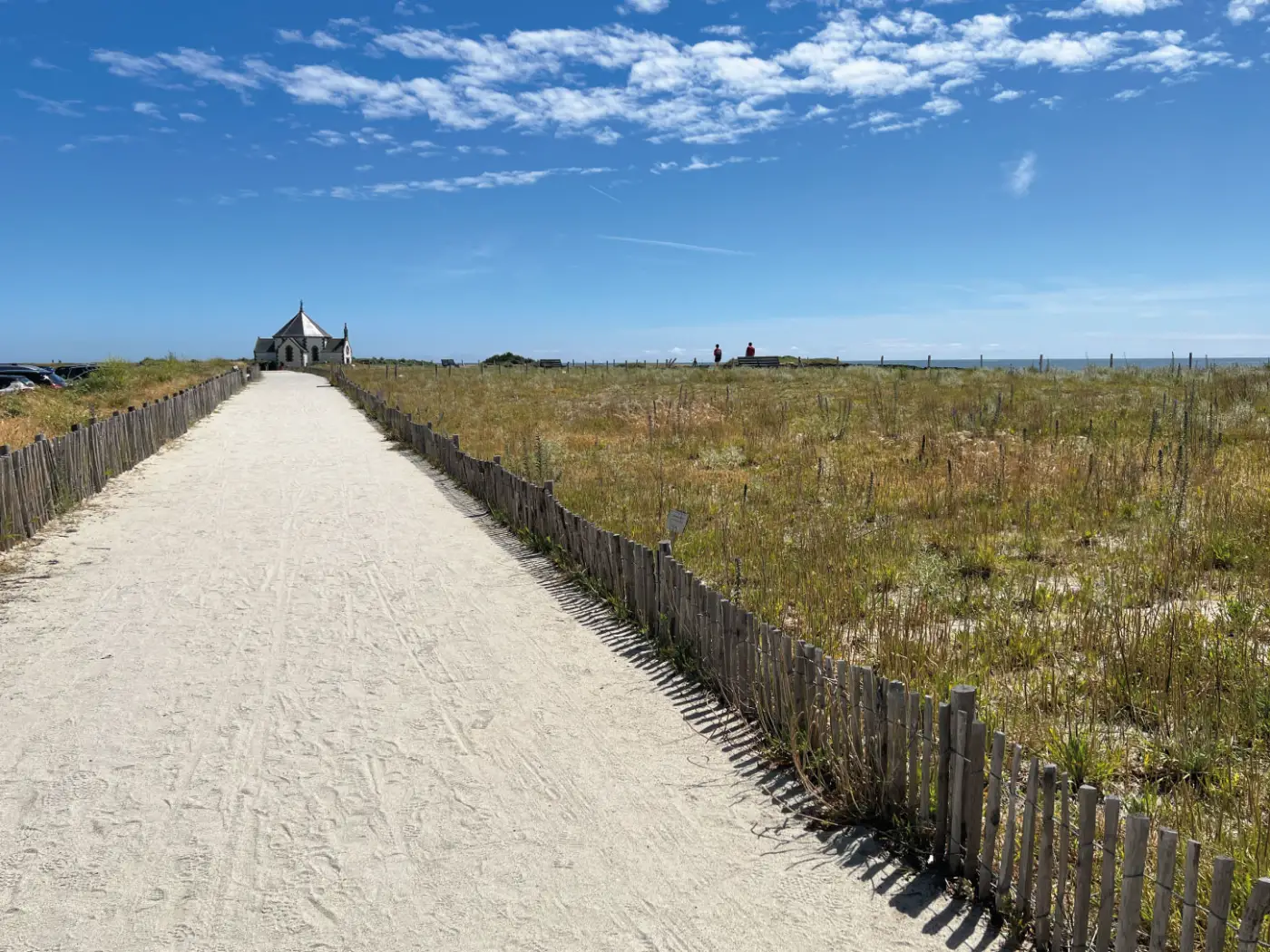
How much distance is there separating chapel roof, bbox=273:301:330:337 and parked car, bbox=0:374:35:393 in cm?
7247

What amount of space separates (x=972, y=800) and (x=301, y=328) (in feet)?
349

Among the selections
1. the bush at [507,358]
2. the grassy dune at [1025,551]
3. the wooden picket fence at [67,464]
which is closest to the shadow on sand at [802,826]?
the grassy dune at [1025,551]

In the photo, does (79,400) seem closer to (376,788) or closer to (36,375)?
(36,375)

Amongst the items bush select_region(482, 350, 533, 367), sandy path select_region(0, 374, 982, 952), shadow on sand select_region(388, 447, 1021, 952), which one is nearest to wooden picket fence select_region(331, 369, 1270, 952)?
shadow on sand select_region(388, 447, 1021, 952)

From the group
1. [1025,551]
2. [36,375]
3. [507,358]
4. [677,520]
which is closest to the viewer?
[677,520]

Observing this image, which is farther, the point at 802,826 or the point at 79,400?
the point at 79,400

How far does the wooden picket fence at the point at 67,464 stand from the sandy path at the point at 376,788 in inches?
64.0

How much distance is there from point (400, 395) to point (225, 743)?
2852 cm

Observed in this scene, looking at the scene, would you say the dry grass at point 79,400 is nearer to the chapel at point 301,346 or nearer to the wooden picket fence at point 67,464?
the wooden picket fence at point 67,464

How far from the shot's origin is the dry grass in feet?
58.7

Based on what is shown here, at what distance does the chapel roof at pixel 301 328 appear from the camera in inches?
3915

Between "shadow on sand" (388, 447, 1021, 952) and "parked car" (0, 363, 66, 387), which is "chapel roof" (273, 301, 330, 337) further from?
"shadow on sand" (388, 447, 1021, 952)

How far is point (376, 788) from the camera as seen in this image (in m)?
4.19

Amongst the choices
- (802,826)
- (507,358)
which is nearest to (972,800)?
(802,826)
